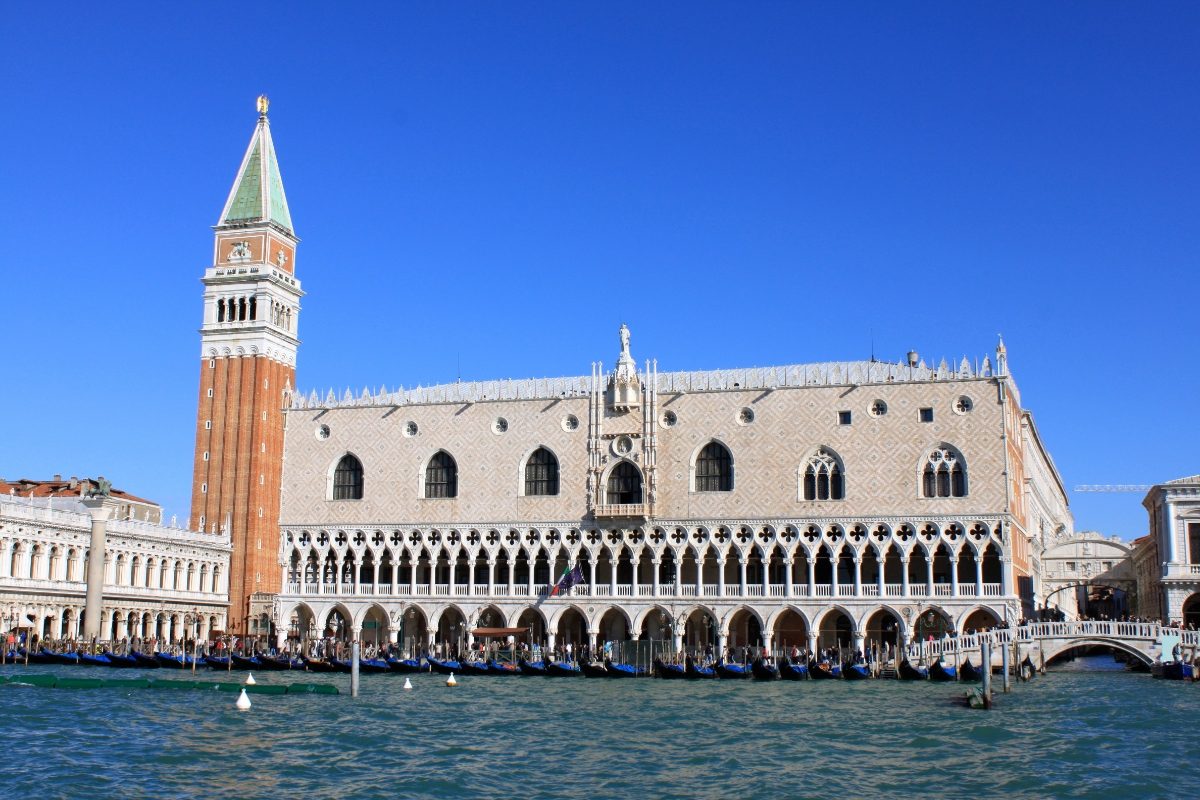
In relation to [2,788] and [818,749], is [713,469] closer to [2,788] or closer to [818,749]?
[818,749]

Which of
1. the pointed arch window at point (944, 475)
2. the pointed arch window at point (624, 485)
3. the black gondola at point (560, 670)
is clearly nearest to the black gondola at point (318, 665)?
the black gondola at point (560, 670)

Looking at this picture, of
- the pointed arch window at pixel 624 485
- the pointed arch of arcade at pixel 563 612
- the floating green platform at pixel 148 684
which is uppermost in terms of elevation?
the pointed arch window at pixel 624 485

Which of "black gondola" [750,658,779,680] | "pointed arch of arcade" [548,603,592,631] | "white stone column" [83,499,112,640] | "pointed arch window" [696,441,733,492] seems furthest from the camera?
"pointed arch of arcade" [548,603,592,631]

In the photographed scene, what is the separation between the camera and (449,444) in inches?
1865

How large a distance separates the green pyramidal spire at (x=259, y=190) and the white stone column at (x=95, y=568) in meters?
19.3

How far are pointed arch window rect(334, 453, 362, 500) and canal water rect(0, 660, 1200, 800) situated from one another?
16434 millimetres

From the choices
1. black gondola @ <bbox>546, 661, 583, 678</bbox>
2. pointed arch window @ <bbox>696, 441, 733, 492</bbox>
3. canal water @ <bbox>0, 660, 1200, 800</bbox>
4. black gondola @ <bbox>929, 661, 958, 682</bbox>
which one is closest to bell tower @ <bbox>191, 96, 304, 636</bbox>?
black gondola @ <bbox>546, 661, 583, 678</bbox>

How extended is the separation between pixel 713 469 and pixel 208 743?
24.4 m

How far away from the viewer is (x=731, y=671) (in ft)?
126

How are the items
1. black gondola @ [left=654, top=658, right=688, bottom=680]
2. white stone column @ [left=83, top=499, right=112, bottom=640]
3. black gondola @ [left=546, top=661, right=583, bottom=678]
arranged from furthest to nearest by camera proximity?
white stone column @ [left=83, top=499, right=112, bottom=640] → black gondola @ [left=546, top=661, right=583, bottom=678] → black gondola @ [left=654, top=658, right=688, bottom=680]

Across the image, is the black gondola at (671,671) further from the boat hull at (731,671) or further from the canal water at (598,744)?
the canal water at (598,744)

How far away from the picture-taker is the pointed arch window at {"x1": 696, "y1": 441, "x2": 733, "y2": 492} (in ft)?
145

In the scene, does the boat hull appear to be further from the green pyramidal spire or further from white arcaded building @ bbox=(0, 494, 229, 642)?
the green pyramidal spire

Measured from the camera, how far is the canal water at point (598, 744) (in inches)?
737
